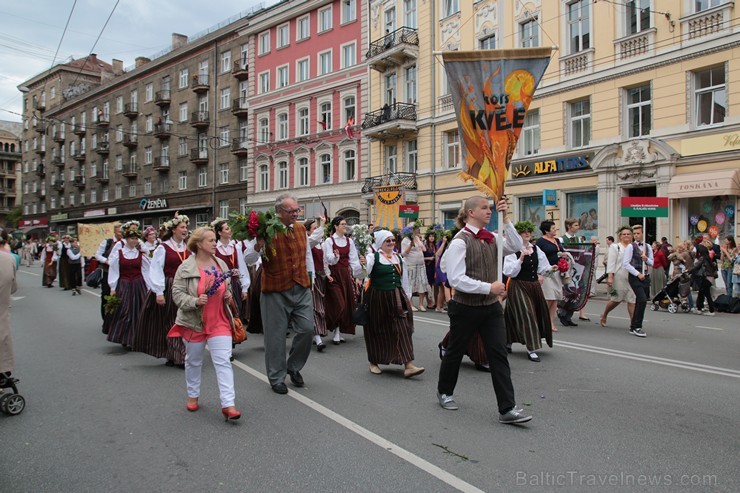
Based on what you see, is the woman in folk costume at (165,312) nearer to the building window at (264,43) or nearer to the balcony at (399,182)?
the balcony at (399,182)

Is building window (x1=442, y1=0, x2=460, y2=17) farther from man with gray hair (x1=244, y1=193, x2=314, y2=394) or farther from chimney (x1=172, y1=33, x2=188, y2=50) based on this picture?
chimney (x1=172, y1=33, x2=188, y2=50)

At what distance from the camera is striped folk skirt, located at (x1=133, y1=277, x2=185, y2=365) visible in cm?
768

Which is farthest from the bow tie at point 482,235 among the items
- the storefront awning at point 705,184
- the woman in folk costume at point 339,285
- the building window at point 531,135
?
the building window at point 531,135

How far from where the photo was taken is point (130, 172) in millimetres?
55969

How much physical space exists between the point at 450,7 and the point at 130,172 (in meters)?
39.1

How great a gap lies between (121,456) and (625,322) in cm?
1011

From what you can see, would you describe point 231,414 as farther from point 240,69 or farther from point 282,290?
point 240,69

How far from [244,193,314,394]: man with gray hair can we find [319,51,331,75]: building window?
102 ft

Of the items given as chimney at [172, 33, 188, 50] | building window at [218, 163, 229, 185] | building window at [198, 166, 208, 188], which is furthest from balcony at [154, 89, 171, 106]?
building window at [218, 163, 229, 185]

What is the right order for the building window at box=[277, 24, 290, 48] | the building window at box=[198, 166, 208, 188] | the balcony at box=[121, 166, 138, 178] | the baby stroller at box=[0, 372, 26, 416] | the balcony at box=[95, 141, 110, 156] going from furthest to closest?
the balcony at box=[95, 141, 110, 156], the balcony at box=[121, 166, 138, 178], the building window at box=[198, 166, 208, 188], the building window at box=[277, 24, 290, 48], the baby stroller at box=[0, 372, 26, 416]

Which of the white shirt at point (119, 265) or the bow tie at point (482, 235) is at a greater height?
the bow tie at point (482, 235)

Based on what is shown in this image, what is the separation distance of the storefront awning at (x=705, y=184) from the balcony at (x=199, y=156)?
36.4 m

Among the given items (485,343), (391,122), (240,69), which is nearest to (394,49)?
(391,122)

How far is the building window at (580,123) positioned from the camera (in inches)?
870
